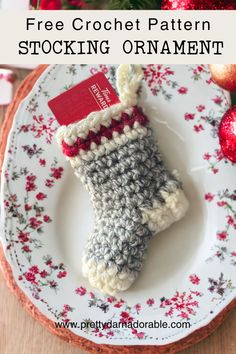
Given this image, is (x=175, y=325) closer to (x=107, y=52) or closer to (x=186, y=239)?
(x=186, y=239)

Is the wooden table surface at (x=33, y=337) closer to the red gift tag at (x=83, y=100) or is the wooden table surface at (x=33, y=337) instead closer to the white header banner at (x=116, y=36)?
the red gift tag at (x=83, y=100)

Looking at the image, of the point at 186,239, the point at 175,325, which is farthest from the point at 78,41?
the point at 175,325

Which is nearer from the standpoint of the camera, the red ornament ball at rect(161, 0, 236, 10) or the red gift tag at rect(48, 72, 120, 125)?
the red ornament ball at rect(161, 0, 236, 10)

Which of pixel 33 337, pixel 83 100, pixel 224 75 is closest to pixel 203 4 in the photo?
pixel 224 75

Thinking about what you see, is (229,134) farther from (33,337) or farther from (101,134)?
(33,337)

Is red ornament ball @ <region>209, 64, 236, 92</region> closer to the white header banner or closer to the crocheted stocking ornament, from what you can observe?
the white header banner

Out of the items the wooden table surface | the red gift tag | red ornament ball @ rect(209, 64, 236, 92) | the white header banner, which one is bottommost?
the wooden table surface

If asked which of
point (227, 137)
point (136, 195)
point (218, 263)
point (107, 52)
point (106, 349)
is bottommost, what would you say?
point (106, 349)

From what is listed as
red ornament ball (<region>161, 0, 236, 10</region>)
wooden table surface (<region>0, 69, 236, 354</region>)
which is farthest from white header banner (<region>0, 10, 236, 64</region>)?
wooden table surface (<region>0, 69, 236, 354</region>)
